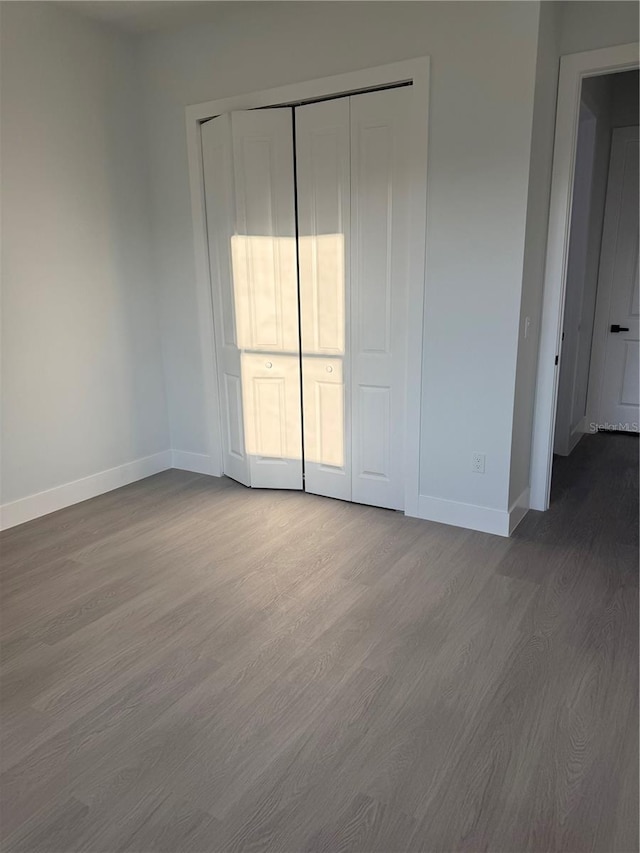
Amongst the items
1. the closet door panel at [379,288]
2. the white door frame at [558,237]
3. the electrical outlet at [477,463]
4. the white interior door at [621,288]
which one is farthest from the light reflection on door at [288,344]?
the white interior door at [621,288]

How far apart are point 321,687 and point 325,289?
2211 millimetres

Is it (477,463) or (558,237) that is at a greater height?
(558,237)

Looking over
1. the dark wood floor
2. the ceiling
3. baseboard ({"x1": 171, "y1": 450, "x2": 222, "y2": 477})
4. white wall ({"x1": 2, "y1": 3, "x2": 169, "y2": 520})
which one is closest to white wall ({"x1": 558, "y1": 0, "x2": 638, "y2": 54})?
the ceiling

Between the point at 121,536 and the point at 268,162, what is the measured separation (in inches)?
91.5

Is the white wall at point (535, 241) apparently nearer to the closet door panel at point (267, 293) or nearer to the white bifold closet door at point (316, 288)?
Answer: the white bifold closet door at point (316, 288)

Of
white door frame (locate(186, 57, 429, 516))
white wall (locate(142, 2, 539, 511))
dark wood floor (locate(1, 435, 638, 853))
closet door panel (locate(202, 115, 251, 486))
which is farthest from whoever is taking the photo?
closet door panel (locate(202, 115, 251, 486))

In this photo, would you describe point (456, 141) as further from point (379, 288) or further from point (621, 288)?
point (621, 288)

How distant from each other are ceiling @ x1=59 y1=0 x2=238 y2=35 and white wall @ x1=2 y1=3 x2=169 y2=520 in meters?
0.11

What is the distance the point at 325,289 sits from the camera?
343 centimetres

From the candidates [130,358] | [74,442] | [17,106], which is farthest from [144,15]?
[74,442]

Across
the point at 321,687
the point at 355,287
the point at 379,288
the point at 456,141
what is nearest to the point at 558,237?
the point at 456,141

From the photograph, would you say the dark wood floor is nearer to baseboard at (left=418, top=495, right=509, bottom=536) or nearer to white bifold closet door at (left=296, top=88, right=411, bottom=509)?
baseboard at (left=418, top=495, right=509, bottom=536)

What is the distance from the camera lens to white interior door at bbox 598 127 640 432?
15.5ft

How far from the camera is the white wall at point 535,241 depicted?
2781 mm
